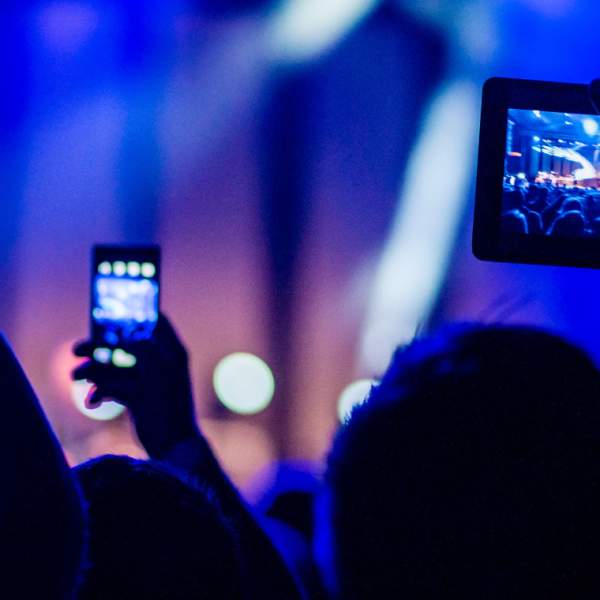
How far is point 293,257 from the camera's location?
4.80 ft

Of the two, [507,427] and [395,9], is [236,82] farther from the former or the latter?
[507,427]

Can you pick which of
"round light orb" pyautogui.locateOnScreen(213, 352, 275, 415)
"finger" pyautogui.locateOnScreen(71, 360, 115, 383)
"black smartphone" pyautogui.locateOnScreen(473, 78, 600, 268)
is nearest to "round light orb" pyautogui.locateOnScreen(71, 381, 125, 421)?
"round light orb" pyautogui.locateOnScreen(213, 352, 275, 415)

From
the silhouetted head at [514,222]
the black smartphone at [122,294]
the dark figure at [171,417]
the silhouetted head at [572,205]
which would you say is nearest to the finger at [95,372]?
the dark figure at [171,417]

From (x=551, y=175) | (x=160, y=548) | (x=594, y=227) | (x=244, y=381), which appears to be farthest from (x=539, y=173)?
(x=160, y=548)

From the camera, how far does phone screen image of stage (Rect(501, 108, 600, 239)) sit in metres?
1.28

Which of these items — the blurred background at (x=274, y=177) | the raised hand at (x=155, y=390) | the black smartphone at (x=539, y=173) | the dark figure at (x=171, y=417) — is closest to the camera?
the dark figure at (x=171, y=417)

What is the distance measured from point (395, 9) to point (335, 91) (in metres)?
0.21

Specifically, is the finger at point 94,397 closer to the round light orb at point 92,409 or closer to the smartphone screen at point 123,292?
the smartphone screen at point 123,292

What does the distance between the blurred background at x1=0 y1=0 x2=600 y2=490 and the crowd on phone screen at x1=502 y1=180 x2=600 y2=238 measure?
138 millimetres

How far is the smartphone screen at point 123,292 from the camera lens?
1206 millimetres

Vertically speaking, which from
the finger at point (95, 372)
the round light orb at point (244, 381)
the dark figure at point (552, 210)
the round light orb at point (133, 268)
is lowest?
the round light orb at point (244, 381)

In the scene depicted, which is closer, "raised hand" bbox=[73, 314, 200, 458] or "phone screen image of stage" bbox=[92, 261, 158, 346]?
"raised hand" bbox=[73, 314, 200, 458]

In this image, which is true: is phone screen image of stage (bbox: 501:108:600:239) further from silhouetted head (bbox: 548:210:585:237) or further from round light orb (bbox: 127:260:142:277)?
round light orb (bbox: 127:260:142:277)

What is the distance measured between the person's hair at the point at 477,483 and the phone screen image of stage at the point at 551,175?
3.29 feet
